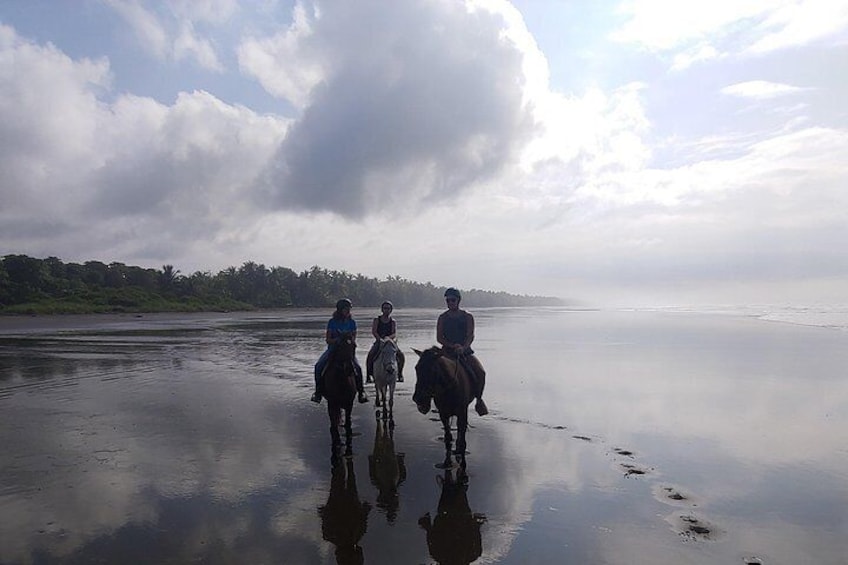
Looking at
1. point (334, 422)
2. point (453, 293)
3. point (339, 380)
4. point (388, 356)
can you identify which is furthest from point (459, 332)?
point (334, 422)

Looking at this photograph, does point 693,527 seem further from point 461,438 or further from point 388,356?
point 388,356

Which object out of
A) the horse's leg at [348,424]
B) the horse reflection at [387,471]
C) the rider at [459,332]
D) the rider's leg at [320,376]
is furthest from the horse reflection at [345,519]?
the rider at [459,332]

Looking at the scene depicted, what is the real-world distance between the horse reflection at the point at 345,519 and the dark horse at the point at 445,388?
1.44 m

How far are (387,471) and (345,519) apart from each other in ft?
6.00

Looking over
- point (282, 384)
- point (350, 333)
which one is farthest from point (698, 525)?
point (282, 384)

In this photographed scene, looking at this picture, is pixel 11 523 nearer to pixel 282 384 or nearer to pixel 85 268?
pixel 282 384

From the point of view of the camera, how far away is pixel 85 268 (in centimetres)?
8200

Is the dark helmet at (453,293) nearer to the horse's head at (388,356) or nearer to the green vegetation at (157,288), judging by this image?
the horse's head at (388,356)

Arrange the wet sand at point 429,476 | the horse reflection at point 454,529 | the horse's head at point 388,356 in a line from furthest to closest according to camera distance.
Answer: the horse's head at point 388,356, the wet sand at point 429,476, the horse reflection at point 454,529

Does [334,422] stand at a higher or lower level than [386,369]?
lower

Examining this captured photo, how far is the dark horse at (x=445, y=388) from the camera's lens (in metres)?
7.54

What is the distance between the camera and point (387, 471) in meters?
7.75

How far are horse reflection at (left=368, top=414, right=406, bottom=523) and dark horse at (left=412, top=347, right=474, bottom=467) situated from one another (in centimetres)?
82

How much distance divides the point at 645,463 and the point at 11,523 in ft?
26.6
